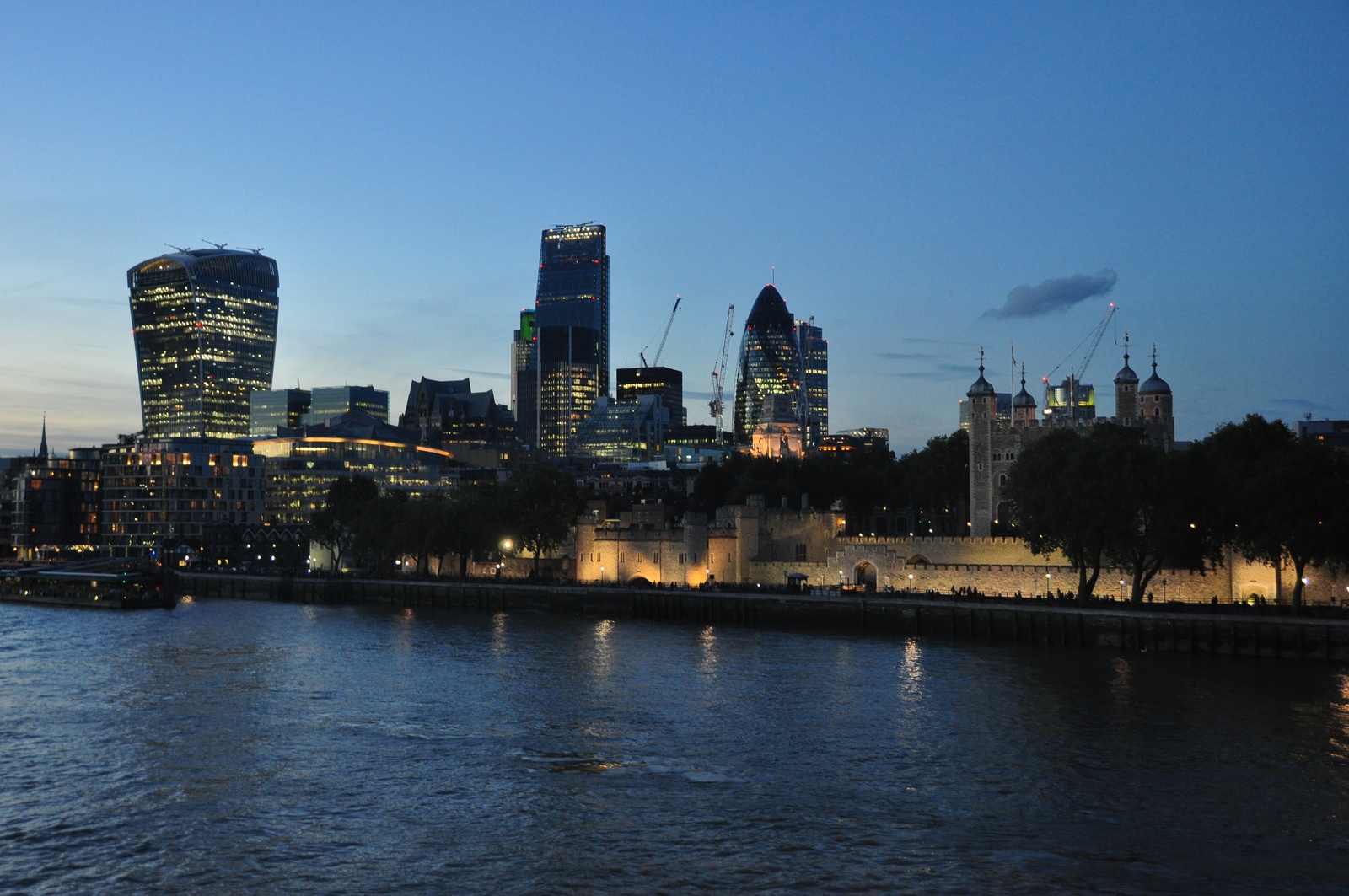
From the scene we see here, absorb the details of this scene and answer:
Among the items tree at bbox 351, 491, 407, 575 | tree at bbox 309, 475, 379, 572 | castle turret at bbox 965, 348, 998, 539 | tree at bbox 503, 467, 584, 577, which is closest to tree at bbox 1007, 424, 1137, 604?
castle turret at bbox 965, 348, 998, 539

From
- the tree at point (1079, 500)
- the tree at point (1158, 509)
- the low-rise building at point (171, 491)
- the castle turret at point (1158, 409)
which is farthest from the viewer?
the low-rise building at point (171, 491)

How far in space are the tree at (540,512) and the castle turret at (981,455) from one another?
35453 millimetres

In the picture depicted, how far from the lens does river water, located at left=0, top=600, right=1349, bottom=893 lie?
89.9ft

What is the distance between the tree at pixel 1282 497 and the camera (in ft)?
200

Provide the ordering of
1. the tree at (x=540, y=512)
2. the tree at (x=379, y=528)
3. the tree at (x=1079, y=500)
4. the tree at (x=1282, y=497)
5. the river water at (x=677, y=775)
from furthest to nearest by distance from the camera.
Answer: the tree at (x=379, y=528) < the tree at (x=540, y=512) < the tree at (x=1079, y=500) < the tree at (x=1282, y=497) < the river water at (x=677, y=775)

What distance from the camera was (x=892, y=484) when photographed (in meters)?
159

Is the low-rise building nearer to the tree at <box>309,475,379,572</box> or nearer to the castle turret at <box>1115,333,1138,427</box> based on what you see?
the tree at <box>309,475,379,572</box>

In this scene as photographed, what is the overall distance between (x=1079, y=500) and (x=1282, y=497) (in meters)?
11.1

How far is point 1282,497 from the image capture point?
6156 centimetres

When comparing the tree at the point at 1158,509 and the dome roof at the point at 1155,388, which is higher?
Result: the dome roof at the point at 1155,388

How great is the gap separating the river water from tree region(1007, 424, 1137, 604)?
406 inches

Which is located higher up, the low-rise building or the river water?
the low-rise building

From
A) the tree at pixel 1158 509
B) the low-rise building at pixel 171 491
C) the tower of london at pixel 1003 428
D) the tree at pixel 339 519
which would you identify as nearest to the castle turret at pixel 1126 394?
the tower of london at pixel 1003 428

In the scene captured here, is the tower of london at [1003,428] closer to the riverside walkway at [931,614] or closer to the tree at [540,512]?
the riverside walkway at [931,614]
